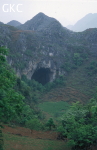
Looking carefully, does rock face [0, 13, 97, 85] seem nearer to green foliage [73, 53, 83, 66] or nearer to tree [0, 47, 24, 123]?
green foliage [73, 53, 83, 66]

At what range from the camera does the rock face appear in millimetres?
36438

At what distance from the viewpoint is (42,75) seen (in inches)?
1624

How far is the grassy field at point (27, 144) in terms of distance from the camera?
10.6 meters

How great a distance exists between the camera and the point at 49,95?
32.4 m

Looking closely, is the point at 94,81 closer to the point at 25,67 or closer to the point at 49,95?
the point at 49,95

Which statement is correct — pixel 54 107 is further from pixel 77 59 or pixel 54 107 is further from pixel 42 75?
pixel 77 59

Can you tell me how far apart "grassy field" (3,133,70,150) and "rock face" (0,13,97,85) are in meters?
23.3

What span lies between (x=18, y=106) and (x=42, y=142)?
7.31 metres

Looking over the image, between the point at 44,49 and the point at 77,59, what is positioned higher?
the point at 44,49

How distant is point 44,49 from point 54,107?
16872 millimetres

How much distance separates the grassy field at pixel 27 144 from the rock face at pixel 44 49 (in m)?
23.3

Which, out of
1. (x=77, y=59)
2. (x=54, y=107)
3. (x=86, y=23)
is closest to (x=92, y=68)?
(x=77, y=59)

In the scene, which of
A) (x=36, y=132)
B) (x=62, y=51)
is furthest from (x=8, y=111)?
(x=62, y=51)

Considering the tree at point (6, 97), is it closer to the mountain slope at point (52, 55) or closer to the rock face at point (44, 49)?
the mountain slope at point (52, 55)
